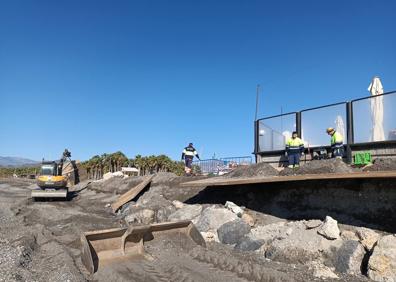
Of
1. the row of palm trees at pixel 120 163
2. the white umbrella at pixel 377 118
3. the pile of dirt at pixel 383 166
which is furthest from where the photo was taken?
the row of palm trees at pixel 120 163

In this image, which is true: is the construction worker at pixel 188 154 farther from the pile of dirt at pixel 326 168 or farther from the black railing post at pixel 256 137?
the pile of dirt at pixel 326 168

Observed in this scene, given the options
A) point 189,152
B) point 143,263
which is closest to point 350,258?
point 143,263

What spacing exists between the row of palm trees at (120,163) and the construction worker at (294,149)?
97.9 feet

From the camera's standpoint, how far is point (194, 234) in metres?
9.11

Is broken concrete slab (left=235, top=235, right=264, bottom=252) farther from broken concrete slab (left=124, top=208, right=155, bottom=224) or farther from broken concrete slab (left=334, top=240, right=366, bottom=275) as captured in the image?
broken concrete slab (left=124, top=208, right=155, bottom=224)

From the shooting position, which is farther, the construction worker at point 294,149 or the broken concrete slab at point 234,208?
the construction worker at point 294,149

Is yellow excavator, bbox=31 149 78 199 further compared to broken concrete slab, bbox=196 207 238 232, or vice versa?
yellow excavator, bbox=31 149 78 199

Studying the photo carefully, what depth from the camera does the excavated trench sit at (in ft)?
29.3

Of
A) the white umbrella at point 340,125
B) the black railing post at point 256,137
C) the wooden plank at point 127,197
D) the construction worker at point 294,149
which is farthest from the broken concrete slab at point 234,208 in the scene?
the wooden plank at point 127,197

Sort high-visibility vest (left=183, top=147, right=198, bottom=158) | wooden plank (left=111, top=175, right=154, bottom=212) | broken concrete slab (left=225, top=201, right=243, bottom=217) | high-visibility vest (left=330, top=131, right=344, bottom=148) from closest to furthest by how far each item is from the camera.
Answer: broken concrete slab (left=225, top=201, right=243, bottom=217), high-visibility vest (left=330, top=131, right=344, bottom=148), wooden plank (left=111, top=175, right=154, bottom=212), high-visibility vest (left=183, top=147, right=198, bottom=158)

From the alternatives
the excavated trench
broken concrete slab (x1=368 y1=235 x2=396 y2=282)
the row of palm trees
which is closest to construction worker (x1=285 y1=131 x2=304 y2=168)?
the excavated trench

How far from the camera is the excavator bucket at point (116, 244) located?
7.56 metres

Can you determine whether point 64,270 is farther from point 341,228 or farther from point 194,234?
point 341,228

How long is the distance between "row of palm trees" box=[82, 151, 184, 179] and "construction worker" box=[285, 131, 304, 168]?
29.8 m
